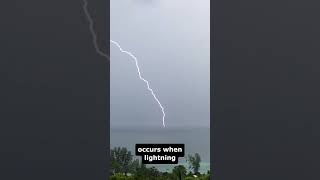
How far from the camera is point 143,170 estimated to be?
3396mm

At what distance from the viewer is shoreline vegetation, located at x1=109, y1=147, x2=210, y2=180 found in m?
3.39

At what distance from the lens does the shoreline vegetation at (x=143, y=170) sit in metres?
3.39

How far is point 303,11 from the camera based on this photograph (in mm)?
2826
